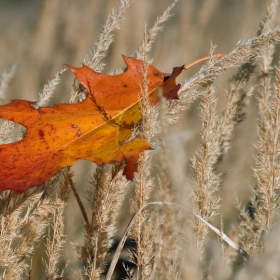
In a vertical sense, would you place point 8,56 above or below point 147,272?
above

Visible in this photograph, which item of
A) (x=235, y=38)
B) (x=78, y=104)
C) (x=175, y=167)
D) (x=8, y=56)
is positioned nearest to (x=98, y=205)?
(x=78, y=104)

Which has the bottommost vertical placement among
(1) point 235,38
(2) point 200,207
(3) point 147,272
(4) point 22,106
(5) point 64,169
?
(3) point 147,272

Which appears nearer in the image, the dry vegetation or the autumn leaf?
the dry vegetation

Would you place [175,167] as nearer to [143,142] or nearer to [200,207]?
[143,142]

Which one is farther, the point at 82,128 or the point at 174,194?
the point at 82,128

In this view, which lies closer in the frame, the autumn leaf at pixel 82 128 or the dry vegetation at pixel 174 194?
the dry vegetation at pixel 174 194

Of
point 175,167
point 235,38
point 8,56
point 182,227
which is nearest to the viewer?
point 175,167

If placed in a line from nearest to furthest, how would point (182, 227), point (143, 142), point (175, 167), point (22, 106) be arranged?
point (175, 167), point (182, 227), point (143, 142), point (22, 106)

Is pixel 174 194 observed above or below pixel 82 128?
below
